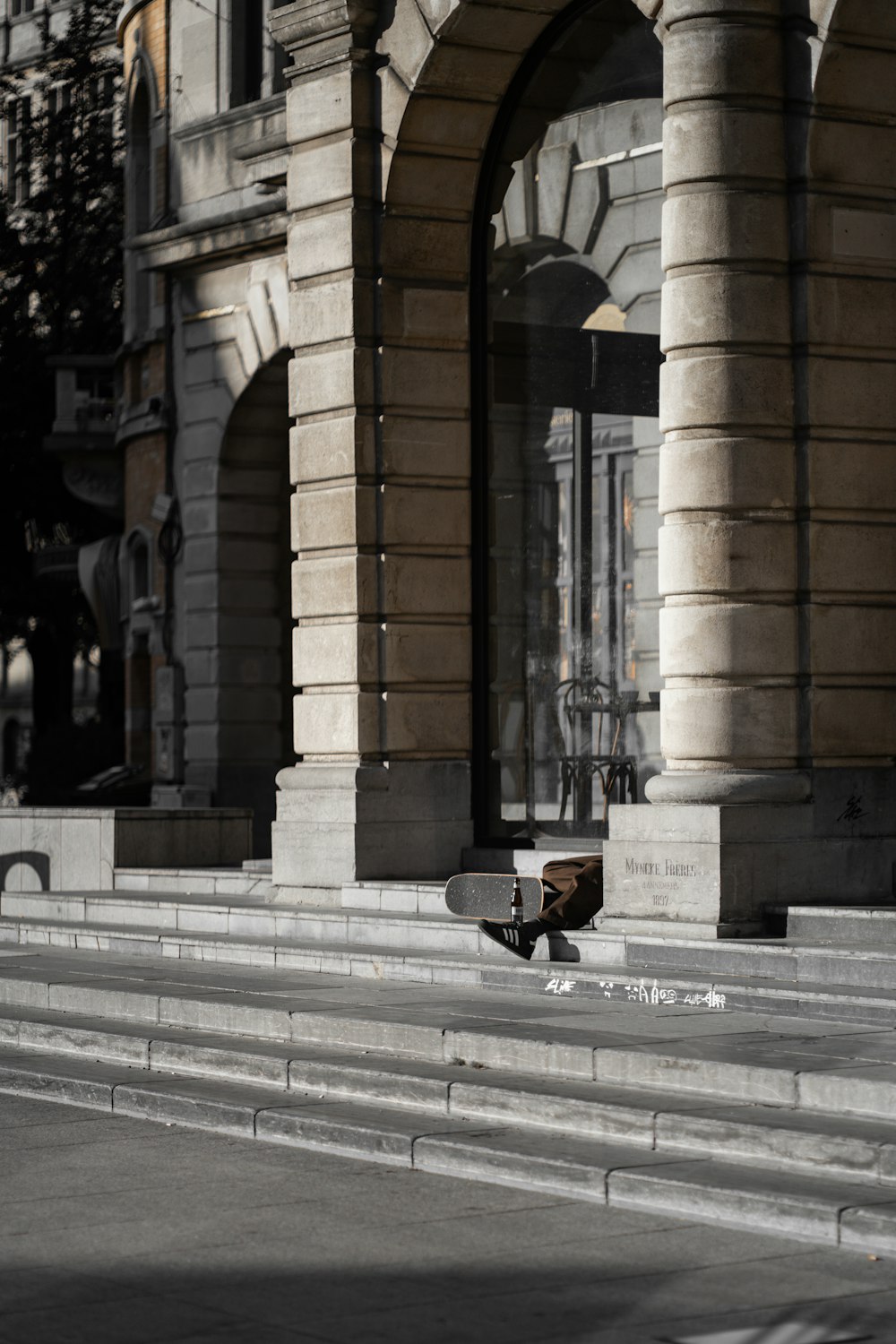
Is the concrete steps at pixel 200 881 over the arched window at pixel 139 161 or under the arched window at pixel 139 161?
under

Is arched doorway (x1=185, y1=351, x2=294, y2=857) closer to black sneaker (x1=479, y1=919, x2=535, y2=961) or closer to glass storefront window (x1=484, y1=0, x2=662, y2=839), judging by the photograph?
glass storefront window (x1=484, y1=0, x2=662, y2=839)

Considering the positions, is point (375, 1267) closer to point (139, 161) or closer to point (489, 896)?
point (489, 896)

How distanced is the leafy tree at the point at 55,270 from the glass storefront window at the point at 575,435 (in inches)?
836

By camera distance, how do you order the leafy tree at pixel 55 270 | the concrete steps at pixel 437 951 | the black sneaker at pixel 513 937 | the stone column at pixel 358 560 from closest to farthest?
1. the concrete steps at pixel 437 951
2. the black sneaker at pixel 513 937
3. the stone column at pixel 358 560
4. the leafy tree at pixel 55 270

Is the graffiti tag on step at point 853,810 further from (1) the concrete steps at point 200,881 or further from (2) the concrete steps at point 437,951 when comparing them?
(1) the concrete steps at point 200,881

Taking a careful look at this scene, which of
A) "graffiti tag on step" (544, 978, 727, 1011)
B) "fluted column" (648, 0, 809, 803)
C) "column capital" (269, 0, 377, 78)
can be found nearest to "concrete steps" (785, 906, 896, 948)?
"fluted column" (648, 0, 809, 803)

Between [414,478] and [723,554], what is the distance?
4.11m

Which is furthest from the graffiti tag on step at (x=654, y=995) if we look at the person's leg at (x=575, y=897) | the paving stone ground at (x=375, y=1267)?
the paving stone ground at (x=375, y=1267)

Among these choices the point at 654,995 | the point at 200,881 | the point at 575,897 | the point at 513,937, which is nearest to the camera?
the point at 654,995

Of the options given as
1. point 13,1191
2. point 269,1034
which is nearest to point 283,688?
point 269,1034

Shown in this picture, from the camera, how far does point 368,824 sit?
54.3 ft

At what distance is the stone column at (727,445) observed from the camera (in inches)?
524

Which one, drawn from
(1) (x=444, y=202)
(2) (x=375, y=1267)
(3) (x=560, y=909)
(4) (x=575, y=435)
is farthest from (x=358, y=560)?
(2) (x=375, y=1267)

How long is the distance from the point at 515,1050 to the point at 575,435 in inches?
313
